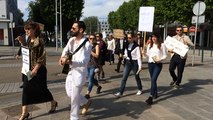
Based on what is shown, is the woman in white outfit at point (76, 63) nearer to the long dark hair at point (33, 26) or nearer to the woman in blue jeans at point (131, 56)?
the long dark hair at point (33, 26)

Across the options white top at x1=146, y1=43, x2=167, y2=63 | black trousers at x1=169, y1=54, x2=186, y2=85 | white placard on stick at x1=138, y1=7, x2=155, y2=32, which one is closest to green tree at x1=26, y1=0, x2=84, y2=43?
white placard on stick at x1=138, y1=7, x2=155, y2=32

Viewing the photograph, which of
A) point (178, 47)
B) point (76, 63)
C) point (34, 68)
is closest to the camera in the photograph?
point (76, 63)

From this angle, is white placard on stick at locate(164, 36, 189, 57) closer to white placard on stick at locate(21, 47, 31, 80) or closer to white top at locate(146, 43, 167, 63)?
white top at locate(146, 43, 167, 63)

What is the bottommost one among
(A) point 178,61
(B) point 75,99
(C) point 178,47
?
(B) point 75,99

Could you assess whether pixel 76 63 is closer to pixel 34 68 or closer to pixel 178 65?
pixel 34 68

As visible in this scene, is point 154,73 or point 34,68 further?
point 154,73

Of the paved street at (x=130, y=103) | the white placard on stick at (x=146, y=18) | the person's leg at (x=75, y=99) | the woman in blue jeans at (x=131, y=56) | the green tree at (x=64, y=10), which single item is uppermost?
the green tree at (x=64, y=10)

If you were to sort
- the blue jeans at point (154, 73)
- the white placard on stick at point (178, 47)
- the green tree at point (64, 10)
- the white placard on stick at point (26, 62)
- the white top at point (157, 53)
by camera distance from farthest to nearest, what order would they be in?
the green tree at point (64, 10) → the white placard on stick at point (178, 47) → the white top at point (157, 53) → the blue jeans at point (154, 73) → the white placard on stick at point (26, 62)

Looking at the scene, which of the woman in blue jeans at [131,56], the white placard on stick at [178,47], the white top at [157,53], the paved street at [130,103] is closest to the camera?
the paved street at [130,103]

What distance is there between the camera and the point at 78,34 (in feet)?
17.9

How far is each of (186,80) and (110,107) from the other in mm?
4905

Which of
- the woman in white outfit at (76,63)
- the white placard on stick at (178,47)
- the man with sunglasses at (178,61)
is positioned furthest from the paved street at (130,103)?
the white placard on stick at (178,47)

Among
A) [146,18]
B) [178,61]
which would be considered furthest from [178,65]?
[146,18]

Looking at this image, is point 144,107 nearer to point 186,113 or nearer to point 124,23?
point 186,113
